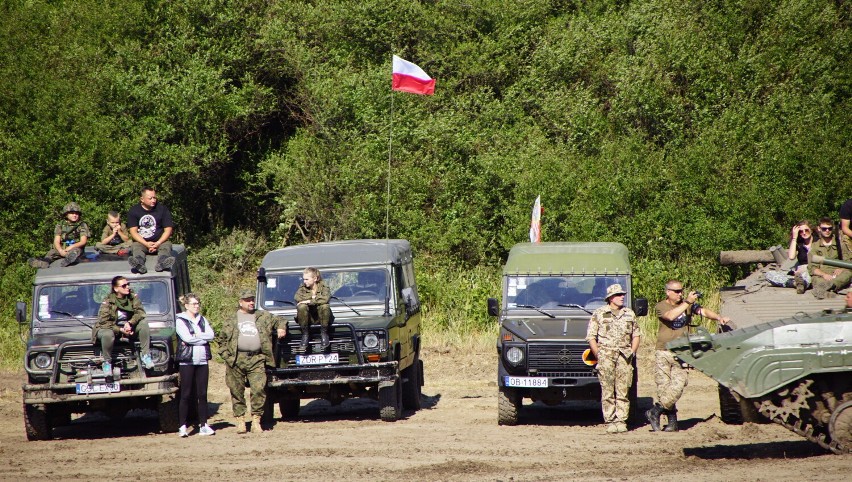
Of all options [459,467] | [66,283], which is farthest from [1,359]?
[459,467]

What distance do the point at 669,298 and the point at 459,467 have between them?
11.7ft

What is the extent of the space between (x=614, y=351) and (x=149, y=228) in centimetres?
665

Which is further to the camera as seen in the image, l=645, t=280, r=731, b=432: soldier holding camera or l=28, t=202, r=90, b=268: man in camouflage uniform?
l=28, t=202, r=90, b=268: man in camouflage uniform

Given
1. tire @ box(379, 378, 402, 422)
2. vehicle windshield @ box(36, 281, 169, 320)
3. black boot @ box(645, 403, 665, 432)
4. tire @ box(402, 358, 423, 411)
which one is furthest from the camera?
tire @ box(402, 358, 423, 411)

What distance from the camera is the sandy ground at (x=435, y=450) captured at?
979 centimetres

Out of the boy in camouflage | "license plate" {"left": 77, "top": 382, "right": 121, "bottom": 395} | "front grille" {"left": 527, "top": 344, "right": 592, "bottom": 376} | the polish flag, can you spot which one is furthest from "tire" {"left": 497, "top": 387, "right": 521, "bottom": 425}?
the polish flag

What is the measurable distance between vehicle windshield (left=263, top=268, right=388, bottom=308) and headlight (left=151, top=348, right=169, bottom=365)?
4.89ft

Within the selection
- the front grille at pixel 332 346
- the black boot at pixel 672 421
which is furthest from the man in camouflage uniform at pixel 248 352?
the black boot at pixel 672 421

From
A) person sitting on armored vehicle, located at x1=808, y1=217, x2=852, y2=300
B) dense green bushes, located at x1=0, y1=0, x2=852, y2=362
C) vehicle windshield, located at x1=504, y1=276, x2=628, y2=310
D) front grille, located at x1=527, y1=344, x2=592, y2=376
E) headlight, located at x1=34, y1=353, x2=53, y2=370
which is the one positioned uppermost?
dense green bushes, located at x1=0, y1=0, x2=852, y2=362

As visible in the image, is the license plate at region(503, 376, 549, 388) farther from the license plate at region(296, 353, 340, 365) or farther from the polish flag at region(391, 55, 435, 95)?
the polish flag at region(391, 55, 435, 95)

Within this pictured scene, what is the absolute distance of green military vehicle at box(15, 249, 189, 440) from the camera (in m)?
12.5

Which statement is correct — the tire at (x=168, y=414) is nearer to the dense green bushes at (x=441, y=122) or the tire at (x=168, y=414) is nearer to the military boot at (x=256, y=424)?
the military boot at (x=256, y=424)

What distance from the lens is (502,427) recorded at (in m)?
12.8

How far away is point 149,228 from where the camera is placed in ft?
46.8
